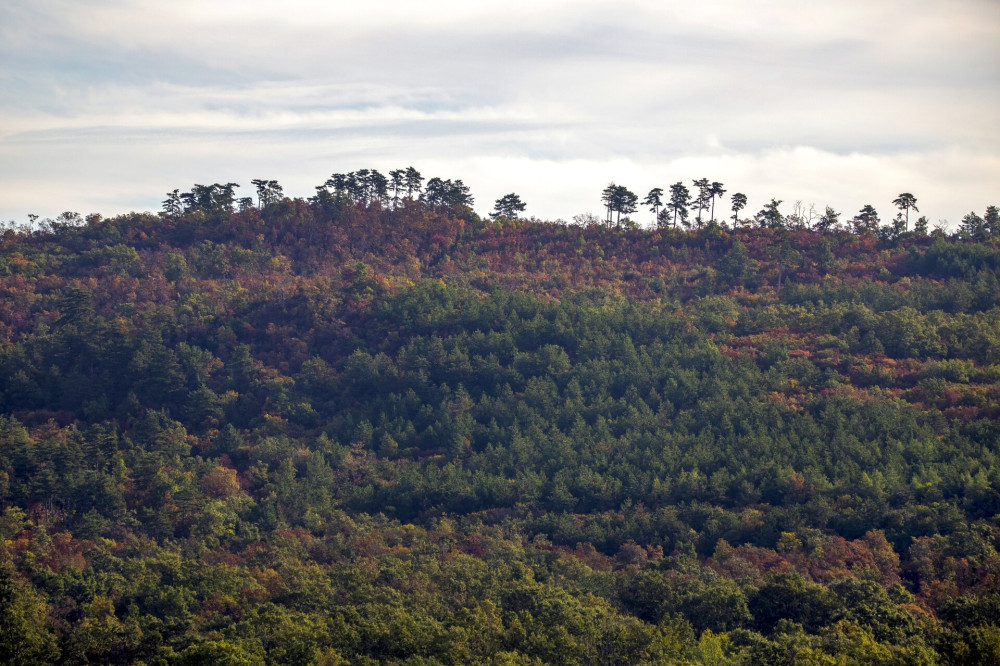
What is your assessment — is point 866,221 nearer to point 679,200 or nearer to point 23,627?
point 679,200

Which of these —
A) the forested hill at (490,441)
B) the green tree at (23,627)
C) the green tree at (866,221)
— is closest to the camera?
the green tree at (23,627)

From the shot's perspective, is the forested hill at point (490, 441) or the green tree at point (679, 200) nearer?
the forested hill at point (490, 441)

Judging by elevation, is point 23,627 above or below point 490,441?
below

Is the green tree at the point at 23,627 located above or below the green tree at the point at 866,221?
below

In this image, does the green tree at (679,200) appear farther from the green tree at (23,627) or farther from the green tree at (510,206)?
the green tree at (23,627)

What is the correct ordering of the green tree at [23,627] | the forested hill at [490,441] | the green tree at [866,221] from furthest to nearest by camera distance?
the green tree at [866,221]
the forested hill at [490,441]
the green tree at [23,627]

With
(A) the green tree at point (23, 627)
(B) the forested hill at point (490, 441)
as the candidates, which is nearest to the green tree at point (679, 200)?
(B) the forested hill at point (490, 441)

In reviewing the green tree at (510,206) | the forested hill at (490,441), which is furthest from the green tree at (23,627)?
the green tree at (510,206)

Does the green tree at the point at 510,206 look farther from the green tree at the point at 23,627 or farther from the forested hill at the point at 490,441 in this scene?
the green tree at the point at 23,627

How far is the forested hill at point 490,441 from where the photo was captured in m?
45.3

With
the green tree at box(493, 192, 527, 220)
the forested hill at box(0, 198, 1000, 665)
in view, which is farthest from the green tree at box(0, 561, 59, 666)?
the green tree at box(493, 192, 527, 220)

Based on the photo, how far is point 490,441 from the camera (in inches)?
2798

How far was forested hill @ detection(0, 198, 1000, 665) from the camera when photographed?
45.3 m

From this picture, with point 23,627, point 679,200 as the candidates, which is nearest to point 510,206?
point 679,200
